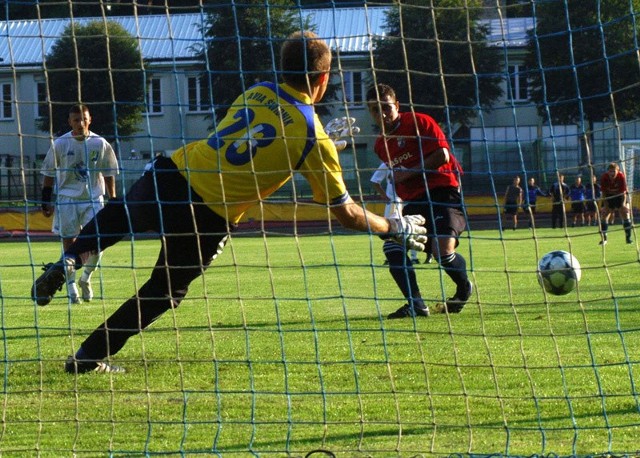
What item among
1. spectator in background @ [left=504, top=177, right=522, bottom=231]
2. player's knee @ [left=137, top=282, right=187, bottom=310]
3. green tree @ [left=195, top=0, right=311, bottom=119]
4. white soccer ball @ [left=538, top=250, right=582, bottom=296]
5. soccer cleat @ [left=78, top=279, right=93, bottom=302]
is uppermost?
green tree @ [left=195, top=0, right=311, bottom=119]

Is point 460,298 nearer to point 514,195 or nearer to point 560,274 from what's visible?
point 560,274

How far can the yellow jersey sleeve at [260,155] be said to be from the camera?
5.34m

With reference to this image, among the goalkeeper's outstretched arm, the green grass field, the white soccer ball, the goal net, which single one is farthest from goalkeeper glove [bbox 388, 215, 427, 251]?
the white soccer ball

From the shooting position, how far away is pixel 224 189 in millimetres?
5688

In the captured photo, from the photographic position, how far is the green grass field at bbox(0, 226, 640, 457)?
480 centimetres

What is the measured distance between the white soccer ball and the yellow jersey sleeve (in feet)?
7.60

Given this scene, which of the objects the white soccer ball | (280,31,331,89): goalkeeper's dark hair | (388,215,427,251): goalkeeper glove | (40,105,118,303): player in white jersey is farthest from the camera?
(40,105,118,303): player in white jersey

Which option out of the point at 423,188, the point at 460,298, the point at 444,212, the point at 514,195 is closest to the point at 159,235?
the point at 423,188

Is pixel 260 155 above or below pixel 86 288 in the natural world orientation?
above

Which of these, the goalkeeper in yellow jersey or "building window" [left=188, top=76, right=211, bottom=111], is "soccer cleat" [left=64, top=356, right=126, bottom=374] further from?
"building window" [left=188, top=76, right=211, bottom=111]

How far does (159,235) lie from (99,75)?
2430cm

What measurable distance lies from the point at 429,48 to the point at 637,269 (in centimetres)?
1251

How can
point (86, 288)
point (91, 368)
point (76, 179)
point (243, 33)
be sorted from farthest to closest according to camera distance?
point (243, 33) → point (86, 288) → point (76, 179) → point (91, 368)

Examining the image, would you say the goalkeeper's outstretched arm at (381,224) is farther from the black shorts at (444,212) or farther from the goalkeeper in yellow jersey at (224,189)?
the black shorts at (444,212)
